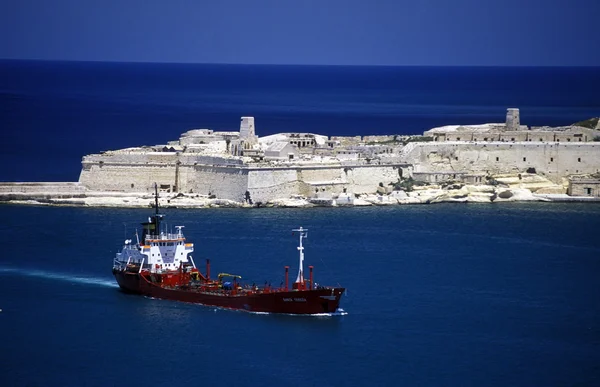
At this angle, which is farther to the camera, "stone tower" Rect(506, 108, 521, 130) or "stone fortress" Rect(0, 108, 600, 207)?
"stone tower" Rect(506, 108, 521, 130)

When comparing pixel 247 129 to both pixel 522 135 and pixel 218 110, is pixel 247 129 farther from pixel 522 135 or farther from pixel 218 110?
pixel 218 110

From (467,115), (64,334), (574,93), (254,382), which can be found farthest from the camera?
(574,93)

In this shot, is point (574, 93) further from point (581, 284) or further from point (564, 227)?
point (581, 284)

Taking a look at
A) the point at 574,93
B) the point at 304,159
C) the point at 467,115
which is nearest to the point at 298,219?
the point at 304,159

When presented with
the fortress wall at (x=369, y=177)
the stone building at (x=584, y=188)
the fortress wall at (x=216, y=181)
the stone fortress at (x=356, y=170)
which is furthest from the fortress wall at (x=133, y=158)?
the stone building at (x=584, y=188)

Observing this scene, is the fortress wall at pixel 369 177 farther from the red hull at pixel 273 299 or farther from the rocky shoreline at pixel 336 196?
the red hull at pixel 273 299

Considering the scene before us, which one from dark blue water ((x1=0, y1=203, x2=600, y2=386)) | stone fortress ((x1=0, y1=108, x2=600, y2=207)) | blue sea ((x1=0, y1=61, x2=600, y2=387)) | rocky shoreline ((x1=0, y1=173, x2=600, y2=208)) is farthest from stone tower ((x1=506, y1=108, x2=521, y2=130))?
dark blue water ((x1=0, y1=203, x2=600, y2=386))

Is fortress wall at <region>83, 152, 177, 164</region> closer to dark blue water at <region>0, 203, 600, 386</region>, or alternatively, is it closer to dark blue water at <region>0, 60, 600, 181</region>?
dark blue water at <region>0, 203, 600, 386</region>

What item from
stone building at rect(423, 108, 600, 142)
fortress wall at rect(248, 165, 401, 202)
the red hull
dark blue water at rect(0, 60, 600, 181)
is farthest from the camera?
dark blue water at rect(0, 60, 600, 181)

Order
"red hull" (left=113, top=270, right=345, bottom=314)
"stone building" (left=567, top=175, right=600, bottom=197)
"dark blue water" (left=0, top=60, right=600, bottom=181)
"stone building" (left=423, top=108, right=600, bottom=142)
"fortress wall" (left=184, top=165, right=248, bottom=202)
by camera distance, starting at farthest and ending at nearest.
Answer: "dark blue water" (left=0, top=60, right=600, bottom=181) → "stone building" (left=423, top=108, right=600, bottom=142) → "stone building" (left=567, top=175, right=600, bottom=197) → "fortress wall" (left=184, top=165, right=248, bottom=202) → "red hull" (left=113, top=270, right=345, bottom=314)
